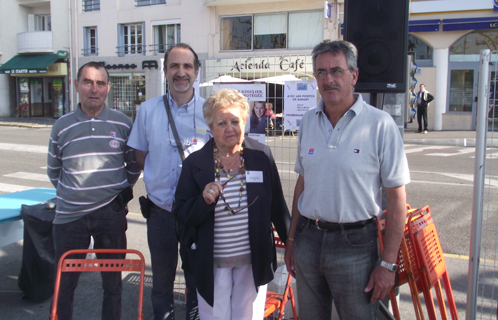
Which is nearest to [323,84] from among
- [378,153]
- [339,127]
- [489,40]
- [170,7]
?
[339,127]

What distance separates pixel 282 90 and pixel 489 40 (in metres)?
17.8

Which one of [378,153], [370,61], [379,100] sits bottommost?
[378,153]

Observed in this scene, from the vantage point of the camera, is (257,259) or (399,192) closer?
(399,192)

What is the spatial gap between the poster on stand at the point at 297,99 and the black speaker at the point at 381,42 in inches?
14.7

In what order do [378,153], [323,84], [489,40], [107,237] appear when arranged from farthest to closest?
1. [489,40]
2. [107,237]
3. [323,84]
4. [378,153]

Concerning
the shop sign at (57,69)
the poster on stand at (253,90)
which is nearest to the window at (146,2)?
the shop sign at (57,69)

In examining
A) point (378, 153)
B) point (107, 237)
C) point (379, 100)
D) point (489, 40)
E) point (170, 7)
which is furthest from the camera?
point (170, 7)

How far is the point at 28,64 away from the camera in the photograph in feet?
82.5

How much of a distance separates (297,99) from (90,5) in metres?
25.1

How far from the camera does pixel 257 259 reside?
2352mm

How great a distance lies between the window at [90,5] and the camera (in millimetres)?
24600

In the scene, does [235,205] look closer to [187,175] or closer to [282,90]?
[187,175]

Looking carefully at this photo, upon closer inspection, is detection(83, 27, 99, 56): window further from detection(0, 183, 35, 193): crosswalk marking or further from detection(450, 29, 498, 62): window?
detection(450, 29, 498, 62): window

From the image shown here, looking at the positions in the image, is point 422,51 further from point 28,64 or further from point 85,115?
point 28,64
